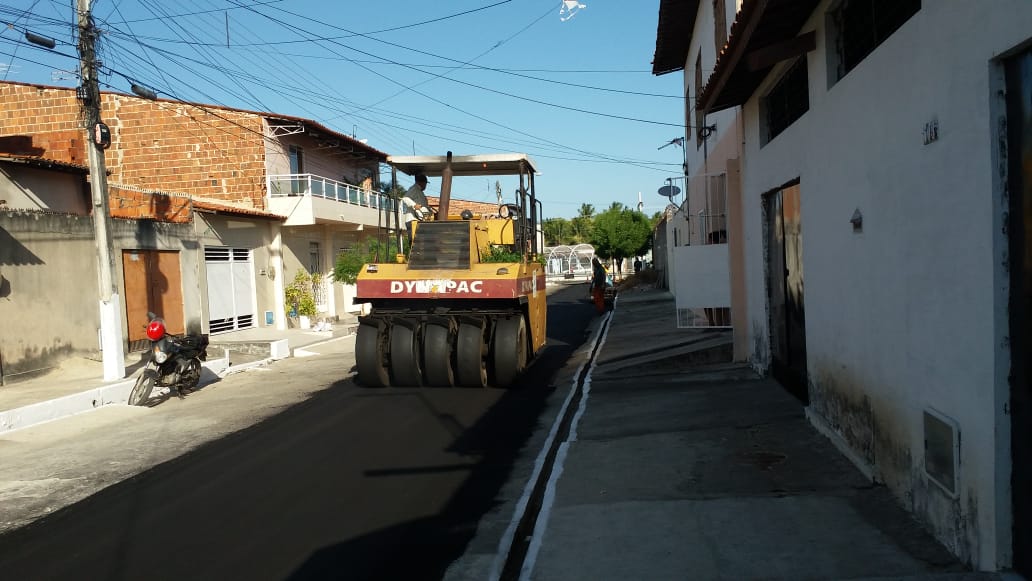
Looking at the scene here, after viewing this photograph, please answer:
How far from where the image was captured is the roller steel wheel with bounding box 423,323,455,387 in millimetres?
9836

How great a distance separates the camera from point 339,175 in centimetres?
2811

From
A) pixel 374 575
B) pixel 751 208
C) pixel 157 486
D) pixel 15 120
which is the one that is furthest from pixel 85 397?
pixel 15 120

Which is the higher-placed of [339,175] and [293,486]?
[339,175]

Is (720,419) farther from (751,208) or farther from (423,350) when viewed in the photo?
(423,350)

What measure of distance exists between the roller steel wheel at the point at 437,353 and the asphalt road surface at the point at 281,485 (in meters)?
0.26

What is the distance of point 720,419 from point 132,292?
1301 centimetres

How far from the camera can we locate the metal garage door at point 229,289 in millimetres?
18562

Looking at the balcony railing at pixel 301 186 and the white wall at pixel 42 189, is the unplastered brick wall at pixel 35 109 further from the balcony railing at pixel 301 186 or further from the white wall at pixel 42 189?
the white wall at pixel 42 189

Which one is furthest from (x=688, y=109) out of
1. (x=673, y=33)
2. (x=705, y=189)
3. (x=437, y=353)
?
(x=437, y=353)

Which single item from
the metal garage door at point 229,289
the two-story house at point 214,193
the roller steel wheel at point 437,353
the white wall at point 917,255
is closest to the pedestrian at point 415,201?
the roller steel wheel at point 437,353

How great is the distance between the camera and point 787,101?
8133 mm

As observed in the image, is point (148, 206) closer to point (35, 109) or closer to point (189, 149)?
point (189, 149)

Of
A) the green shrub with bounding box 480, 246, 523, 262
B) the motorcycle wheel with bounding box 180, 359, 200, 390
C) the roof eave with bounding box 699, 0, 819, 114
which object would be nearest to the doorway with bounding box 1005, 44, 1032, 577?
the roof eave with bounding box 699, 0, 819, 114

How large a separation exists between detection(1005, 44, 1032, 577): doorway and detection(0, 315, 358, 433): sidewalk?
32.2 ft
